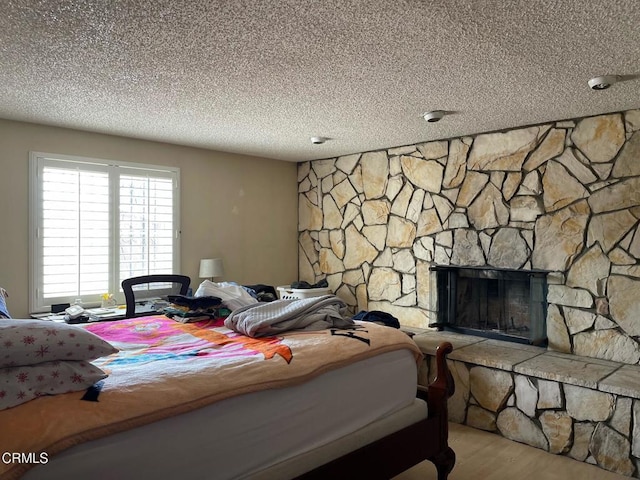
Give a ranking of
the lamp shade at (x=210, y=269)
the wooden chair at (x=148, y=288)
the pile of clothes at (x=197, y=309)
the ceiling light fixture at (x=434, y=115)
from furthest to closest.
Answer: the lamp shade at (x=210, y=269), the wooden chair at (x=148, y=288), the ceiling light fixture at (x=434, y=115), the pile of clothes at (x=197, y=309)

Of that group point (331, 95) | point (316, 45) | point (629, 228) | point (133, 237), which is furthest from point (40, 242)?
point (629, 228)

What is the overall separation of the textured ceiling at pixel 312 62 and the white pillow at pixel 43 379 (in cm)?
143

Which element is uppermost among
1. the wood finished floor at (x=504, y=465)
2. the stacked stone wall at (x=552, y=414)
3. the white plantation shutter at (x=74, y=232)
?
the white plantation shutter at (x=74, y=232)

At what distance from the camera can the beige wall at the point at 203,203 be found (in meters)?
3.80

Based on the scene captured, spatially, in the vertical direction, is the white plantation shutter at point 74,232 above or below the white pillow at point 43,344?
above

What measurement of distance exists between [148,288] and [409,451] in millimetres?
3043

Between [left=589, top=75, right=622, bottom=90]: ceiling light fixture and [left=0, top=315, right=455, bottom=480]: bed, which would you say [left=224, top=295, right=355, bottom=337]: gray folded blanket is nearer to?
[left=0, top=315, right=455, bottom=480]: bed

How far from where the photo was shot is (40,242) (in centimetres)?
391

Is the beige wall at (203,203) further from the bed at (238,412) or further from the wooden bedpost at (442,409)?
the wooden bedpost at (442,409)

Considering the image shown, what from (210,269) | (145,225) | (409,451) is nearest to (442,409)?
(409,451)

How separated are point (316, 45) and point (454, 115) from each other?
5.49 ft

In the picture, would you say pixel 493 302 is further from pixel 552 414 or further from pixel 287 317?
pixel 287 317

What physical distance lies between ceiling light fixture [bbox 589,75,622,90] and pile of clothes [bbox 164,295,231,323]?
8.68 ft

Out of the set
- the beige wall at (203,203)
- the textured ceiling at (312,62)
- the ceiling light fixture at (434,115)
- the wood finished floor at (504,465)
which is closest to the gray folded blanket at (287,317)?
the wood finished floor at (504,465)
